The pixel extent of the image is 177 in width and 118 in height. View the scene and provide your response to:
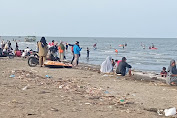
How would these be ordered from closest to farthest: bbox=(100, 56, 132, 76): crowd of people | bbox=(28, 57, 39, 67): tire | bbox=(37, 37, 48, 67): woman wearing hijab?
bbox=(100, 56, 132, 76): crowd of people < bbox=(37, 37, 48, 67): woman wearing hijab < bbox=(28, 57, 39, 67): tire

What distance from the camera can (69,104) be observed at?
24.4ft

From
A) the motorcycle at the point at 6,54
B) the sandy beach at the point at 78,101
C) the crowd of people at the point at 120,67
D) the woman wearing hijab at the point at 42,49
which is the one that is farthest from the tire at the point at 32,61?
the motorcycle at the point at 6,54

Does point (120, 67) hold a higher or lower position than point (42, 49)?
lower

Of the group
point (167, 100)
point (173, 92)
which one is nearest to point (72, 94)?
point (167, 100)

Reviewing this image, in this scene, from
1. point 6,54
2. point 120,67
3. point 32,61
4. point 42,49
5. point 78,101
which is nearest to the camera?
point 78,101

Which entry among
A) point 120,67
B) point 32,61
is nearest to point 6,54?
point 32,61

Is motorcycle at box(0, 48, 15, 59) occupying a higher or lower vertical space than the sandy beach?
higher

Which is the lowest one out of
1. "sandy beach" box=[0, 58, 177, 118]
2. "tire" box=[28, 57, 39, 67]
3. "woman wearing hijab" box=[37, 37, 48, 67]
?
"sandy beach" box=[0, 58, 177, 118]

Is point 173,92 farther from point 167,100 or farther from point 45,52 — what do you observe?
point 45,52

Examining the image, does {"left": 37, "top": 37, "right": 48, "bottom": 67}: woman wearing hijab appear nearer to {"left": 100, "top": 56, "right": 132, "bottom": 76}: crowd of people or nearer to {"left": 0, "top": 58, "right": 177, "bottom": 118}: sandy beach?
{"left": 100, "top": 56, "right": 132, "bottom": 76}: crowd of people

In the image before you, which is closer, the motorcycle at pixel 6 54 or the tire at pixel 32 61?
the tire at pixel 32 61

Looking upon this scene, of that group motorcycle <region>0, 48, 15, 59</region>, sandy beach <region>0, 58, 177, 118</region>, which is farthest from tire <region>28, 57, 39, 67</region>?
motorcycle <region>0, 48, 15, 59</region>

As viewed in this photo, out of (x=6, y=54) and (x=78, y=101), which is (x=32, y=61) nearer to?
(x=6, y=54)

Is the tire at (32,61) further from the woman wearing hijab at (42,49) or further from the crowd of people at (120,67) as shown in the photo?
the crowd of people at (120,67)
